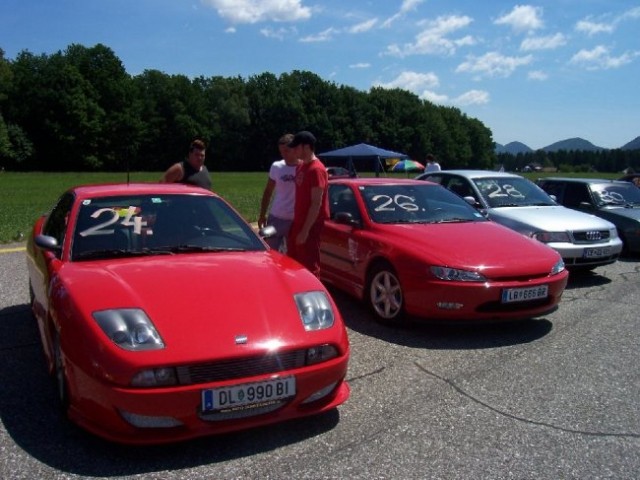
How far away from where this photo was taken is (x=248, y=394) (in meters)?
2.99

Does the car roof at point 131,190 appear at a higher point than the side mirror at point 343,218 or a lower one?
higher

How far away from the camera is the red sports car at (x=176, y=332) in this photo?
2908 millimetres

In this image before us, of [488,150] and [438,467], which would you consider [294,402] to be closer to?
[438,467]

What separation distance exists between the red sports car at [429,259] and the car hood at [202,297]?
1609mm

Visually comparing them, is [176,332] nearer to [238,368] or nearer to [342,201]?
[238,368]

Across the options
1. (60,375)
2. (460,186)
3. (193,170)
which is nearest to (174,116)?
(460,186)

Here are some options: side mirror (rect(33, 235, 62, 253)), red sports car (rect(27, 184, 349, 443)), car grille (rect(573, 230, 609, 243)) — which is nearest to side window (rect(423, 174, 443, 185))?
car grille (rect(573, 230, 609, 243))

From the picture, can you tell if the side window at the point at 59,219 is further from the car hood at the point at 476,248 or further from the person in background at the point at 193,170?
the car hood at the point at 476,248

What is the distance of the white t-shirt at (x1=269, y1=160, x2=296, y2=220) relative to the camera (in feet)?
20.3

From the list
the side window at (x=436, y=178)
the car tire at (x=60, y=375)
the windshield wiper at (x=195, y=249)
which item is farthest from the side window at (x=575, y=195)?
the car tire at (x=60, y=375)

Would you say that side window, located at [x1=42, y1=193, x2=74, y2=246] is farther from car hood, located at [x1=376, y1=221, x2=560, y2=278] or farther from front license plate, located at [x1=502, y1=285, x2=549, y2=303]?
front license plate, located at [x1=502, y1=285, x2=549, y2=303]

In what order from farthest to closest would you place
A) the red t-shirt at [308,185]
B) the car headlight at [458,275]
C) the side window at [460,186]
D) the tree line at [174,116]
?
the tree line at [174,116] → the side window at [460,186] → the red t-shirt at [308,185] → the car headlight at [458,275]

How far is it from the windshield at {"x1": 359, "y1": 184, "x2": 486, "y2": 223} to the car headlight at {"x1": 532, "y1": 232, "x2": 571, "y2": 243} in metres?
1.33

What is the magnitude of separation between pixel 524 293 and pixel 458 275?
2.07 ft
